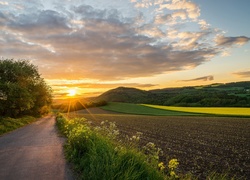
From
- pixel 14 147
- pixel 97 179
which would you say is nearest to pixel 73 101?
pixel 14 147

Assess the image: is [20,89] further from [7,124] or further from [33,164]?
[33,164]

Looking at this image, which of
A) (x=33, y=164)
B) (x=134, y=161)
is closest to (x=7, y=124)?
(x=33, y=164)

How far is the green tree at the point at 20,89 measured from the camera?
1642 inches

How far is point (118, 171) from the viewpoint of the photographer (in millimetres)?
7465

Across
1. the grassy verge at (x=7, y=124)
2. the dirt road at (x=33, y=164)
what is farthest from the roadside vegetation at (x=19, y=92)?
the dirt road at (x=33, y=164)

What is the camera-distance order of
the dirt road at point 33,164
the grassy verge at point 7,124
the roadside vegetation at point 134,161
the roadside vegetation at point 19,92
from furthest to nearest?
the roadside vegetation at point 19,92
the grassy verge at point 7,124
the dirt road at point 33,164
the roadside vegetation at point 134,161

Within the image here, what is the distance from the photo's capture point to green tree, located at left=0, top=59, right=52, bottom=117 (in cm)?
4172

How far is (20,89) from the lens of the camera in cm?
4375

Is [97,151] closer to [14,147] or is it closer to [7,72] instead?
[14,147]

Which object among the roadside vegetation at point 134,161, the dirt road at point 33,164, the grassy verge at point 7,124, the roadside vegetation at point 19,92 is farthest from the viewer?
the roadside vegetation at point 19,92

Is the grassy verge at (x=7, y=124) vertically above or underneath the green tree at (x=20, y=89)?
underneath

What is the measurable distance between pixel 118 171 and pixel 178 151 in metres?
9.59

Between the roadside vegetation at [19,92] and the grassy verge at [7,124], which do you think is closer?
the grassy verge at [7,124]

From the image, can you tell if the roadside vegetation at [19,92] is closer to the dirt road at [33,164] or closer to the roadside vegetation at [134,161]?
the dirt road at [33,164]
